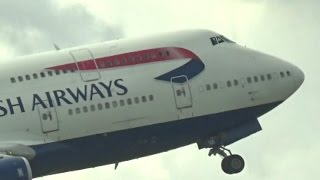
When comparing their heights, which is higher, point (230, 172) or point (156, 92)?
point (156, 92)

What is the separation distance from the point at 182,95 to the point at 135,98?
2328 millimetres

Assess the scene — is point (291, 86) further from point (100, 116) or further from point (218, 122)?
point (100, 116)

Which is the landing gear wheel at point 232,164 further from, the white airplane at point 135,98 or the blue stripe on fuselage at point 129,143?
the blue stripe on fuselage at point 129,143

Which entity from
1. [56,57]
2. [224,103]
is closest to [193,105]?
[224,103]

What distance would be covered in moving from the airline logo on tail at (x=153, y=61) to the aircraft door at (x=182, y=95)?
0.09m

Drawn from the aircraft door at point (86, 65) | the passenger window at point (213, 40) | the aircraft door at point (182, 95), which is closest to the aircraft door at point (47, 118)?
the aircraft door at point (86, 65)

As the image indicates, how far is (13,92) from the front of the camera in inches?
3206

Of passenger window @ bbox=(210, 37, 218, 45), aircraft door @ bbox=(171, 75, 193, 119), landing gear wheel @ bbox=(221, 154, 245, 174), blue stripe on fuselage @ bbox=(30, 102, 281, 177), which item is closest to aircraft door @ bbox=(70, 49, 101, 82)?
blue stripe on fuselage @ bbox=(30, 102, 281, 177)

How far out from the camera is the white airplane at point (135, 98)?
8169 cm

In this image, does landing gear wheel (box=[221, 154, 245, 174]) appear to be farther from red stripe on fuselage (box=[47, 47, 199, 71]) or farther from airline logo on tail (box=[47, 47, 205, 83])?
red stripe on fuselage (box=[47, 47, 199, 71])

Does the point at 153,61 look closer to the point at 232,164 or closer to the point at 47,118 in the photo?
the point at 47,118

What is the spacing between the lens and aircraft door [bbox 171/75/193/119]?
8431 centimetres

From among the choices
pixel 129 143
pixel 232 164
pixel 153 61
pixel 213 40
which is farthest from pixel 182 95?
pixel 232 164

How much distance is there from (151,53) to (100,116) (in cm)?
403
